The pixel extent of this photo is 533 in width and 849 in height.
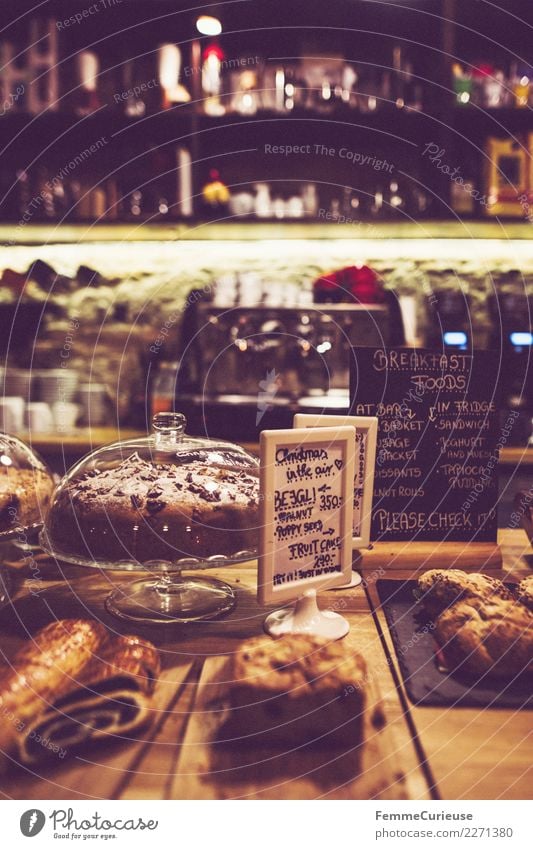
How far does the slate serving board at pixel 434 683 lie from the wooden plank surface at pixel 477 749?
2cm

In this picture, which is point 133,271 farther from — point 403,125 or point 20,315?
point 403,125

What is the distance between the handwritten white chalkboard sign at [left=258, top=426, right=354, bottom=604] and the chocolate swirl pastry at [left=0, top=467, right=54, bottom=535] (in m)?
0.53

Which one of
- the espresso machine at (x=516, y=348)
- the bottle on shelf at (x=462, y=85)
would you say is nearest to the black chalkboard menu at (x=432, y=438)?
the espresso machine at (x=516, y=348)

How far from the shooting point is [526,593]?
126 centimetres

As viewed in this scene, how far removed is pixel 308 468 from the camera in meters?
1.25

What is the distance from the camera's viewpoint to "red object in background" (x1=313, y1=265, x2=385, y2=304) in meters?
4.01

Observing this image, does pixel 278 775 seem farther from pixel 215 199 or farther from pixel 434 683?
pixel 215 199

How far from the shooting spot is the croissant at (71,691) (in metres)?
0.90

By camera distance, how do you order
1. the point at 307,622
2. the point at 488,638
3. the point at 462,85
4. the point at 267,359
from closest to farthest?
1. the point at 488,638
2. the point at 307,622
3. the point at 462,85
4. the point at 267,359

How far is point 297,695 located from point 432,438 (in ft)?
2.96

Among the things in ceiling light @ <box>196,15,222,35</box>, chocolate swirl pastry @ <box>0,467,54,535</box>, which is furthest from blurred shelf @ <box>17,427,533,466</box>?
chocolate swirl pastry @ <box>0,467,54,535</box>

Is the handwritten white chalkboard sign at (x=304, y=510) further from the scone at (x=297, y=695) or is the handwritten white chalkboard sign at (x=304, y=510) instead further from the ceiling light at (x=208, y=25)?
the ceiling light at (x=208, y=25)

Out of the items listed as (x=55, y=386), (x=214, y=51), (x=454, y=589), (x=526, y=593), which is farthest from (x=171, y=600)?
(x=214, y=51)
